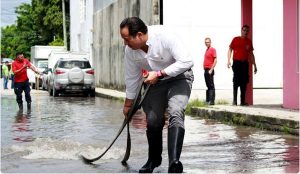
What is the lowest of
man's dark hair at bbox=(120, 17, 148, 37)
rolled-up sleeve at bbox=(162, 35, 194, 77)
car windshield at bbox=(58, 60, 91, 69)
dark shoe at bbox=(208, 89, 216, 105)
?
dark shoe at bbox=(208, 89, 216, 105)

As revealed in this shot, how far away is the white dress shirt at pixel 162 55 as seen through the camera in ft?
22.7

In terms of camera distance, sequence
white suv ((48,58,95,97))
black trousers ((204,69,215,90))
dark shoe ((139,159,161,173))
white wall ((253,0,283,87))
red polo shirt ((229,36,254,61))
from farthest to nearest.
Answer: white suv ((48,58,95,97)), white wall ((253,0,283,87)), black trousers ((204,69,215,90)), red polo shirt ((229,36,254,61)), dark shoe ((139,159,161,173))

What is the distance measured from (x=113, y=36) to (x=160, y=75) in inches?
1020

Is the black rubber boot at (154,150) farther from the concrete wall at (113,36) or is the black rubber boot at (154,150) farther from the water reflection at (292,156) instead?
the concrete wall at (113,36)

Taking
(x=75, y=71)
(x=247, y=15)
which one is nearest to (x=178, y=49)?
(x=247, y=15)

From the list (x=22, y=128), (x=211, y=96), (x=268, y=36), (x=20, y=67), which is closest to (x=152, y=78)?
(x=22, y=128)

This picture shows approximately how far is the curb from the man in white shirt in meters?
4.19

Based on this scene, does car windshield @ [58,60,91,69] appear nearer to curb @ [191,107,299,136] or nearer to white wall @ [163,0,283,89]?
white wall @ [163,0,283,89]

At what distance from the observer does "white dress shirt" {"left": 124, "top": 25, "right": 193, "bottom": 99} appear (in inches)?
273

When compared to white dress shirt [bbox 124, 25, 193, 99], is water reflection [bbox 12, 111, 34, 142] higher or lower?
lower

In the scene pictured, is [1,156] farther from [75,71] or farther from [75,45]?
[75,45]

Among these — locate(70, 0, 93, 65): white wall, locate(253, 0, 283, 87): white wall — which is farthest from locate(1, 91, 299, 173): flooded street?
locate(70, 0, 93, 65): white wall

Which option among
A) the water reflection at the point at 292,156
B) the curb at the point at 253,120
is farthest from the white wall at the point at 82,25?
the water reflection at the point at 292,156

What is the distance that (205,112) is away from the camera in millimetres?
15055
